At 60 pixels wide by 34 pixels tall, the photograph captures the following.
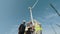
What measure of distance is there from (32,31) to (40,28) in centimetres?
724

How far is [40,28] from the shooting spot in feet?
118

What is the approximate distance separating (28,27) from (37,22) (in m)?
6.99

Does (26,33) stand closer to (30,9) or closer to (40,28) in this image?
(30,9)

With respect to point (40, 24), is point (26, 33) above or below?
below

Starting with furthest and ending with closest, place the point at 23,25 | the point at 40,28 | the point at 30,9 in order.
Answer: the point at 40,28
the point at 30,9
the point at 23,25

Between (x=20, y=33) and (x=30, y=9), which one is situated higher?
(x=30, y=9)

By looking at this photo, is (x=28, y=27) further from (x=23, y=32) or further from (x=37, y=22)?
(x=37, y=22)

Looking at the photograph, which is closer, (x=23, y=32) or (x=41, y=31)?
(x=23, y=32)

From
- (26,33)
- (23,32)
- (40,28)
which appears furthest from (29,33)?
(40,28)

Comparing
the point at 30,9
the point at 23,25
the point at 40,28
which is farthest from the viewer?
the point at 40,28

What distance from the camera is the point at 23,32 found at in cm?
2680

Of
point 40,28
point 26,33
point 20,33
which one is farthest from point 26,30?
point 40,28

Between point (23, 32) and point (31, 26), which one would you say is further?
point (31, 26)

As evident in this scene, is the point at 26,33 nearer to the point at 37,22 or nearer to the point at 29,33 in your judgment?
the point at 29,33
